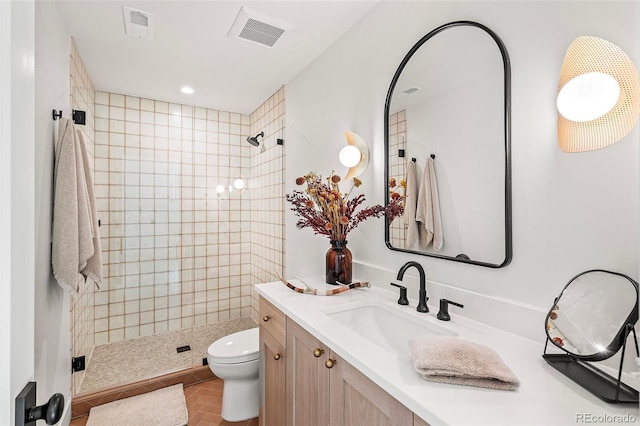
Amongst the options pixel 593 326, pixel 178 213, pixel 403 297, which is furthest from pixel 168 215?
pixel 593 326

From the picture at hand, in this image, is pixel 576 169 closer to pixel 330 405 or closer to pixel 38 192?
pixel 330 405

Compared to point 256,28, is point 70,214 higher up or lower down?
lower down

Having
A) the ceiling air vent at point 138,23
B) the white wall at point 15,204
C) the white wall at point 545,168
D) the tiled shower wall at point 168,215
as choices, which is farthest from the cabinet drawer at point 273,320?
the tiled shower wall at point 168,215

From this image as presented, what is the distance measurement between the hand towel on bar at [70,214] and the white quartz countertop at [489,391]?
1.30 meters

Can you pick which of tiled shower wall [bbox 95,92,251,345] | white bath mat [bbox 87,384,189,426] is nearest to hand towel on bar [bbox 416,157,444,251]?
white bath mat [bbox 87,384,189,426]

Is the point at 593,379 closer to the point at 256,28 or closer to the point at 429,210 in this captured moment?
the point at 429,210

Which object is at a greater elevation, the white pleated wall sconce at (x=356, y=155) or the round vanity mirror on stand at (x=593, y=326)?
the white pleated wall sconce at (x=356, y=155)

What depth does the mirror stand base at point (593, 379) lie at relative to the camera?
2.34ft

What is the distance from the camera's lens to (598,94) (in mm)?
823

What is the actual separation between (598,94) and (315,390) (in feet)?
4.18

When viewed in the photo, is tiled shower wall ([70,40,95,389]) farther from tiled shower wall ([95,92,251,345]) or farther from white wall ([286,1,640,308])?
white wall ([286,1,640,308])

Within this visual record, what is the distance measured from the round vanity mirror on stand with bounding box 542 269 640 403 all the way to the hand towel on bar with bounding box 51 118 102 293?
6.61 ft

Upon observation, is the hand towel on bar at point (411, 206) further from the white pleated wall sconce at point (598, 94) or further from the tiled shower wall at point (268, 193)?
the tiled shower wall at point (268, 193)

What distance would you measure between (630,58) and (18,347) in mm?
1511
